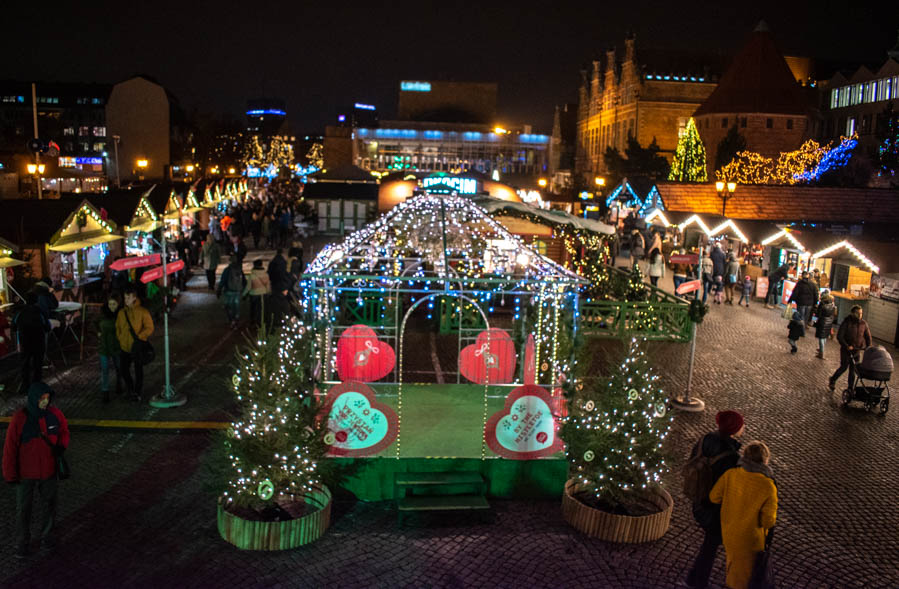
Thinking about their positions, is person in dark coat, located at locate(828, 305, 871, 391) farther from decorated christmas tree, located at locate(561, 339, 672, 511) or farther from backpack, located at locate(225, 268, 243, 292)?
backpack, located at locate(225, 268, 243, 292)

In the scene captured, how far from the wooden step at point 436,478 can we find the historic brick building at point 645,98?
61.3 metres

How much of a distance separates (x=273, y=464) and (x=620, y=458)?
318 cm

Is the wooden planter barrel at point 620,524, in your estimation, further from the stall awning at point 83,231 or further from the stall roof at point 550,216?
the stall roof at point 550,216

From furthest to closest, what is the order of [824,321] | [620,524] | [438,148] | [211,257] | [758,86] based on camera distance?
[438,148], [758,86], [211,257], [824,321], [620,524]

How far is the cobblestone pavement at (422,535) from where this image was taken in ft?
20.4

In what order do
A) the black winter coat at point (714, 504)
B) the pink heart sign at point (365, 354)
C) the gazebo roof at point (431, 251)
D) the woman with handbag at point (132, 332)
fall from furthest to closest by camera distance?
the woman with handbag at point (132, 332), the pink heart sign at point (365, 354), the gazebo roof at point (431, 251), the black winter coat at point (714, 504)

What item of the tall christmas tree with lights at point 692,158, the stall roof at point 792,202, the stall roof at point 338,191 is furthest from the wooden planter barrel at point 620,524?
the tall christmas tree with lights at point 692,158

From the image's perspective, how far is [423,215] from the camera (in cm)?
1416

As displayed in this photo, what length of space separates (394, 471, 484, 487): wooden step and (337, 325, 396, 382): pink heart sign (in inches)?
83.0

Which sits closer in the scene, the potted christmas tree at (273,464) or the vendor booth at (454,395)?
the potted christmas tree at (273,464)

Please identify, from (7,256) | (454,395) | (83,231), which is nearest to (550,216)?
(454,395)

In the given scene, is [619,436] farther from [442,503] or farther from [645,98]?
[645,98]

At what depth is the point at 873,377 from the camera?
1127 centimetres

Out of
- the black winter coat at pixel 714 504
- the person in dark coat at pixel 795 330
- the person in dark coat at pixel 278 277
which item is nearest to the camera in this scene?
the black winter coat at pixel 714 504
